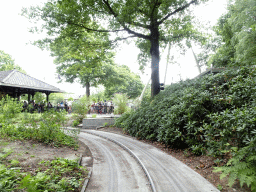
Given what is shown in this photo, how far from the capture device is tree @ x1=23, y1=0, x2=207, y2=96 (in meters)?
10.0

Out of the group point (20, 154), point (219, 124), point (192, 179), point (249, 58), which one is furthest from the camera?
point (249, 58)

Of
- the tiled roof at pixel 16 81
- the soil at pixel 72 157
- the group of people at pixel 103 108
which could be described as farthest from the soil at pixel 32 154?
the group of people at pixel 103 108

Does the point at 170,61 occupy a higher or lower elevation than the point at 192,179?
higher

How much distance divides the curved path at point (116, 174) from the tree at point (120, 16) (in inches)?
298

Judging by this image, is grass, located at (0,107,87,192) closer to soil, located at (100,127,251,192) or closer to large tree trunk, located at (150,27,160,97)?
soil, located at (100,127,251,192)

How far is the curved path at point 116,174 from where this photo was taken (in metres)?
3.60

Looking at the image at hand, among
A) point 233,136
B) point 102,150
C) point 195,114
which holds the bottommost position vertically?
point 102,150

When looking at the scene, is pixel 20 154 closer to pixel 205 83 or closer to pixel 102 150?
pixel 102 150

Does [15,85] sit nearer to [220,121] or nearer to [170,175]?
[170,175]

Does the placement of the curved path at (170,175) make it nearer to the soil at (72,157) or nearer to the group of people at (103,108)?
the soil at (72,157)

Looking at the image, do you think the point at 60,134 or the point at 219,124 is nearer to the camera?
the point at 219,124

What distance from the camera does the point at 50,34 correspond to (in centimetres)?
1141

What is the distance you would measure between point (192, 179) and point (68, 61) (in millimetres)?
27158

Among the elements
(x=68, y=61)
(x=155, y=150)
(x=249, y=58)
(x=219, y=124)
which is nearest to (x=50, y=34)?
(x=155, y=150)
